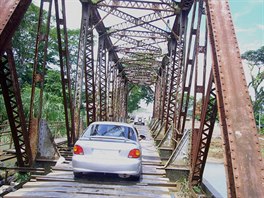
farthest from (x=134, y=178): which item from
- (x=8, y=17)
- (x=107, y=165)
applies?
(x=8, y=17)

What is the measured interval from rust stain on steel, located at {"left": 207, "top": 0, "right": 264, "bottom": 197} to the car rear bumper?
326cm

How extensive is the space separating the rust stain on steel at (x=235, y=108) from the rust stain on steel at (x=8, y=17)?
3211mm

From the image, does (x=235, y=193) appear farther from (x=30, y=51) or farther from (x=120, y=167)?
(x=30, y=51)

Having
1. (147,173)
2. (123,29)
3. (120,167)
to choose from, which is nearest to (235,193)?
(120,167)

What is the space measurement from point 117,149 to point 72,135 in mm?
5382

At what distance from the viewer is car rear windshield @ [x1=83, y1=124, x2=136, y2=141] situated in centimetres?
828

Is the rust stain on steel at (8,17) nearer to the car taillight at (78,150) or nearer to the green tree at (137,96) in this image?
the car taillight at (78,150)

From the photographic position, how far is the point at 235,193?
11.7 feet

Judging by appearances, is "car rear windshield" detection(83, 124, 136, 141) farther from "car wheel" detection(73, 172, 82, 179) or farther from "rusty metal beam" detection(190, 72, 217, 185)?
"rusty metal beam" detection(190, 72, 217, 185)

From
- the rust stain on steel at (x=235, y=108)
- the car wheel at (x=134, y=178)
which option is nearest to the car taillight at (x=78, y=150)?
the car wheel at (x=134, y=178)

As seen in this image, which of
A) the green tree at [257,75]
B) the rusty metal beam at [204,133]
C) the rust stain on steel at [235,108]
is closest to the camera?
the rust stain on steel at [235,108]

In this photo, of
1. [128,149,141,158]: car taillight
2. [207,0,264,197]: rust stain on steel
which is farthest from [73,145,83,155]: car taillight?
[207,0,264,197]: rust stain on steel

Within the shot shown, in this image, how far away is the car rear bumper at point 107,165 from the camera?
7.09 metres

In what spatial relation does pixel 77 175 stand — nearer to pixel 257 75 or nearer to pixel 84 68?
pixel 84 68
